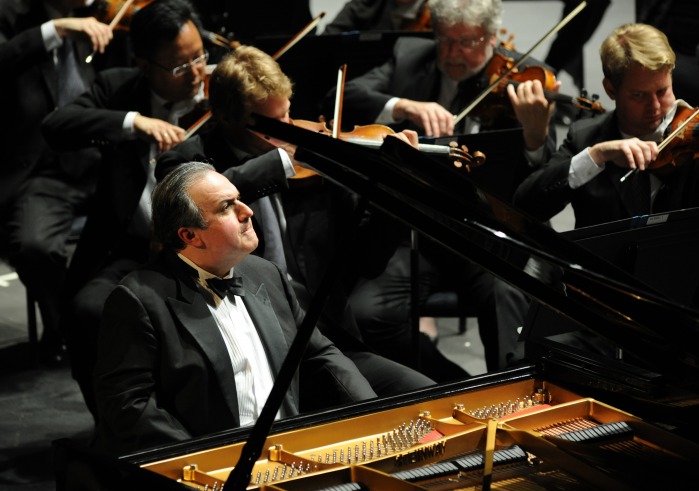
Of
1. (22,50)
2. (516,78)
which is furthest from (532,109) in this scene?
(22,50)

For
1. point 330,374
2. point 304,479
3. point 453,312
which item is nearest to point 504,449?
point 304,479

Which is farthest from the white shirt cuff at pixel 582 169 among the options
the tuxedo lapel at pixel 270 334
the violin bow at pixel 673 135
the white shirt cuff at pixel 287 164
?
the tuxedo lapel at pixel 270 334

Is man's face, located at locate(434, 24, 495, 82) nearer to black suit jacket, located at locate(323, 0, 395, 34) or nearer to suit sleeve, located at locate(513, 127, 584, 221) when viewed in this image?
suit sleeve, located at locate(513, 127, 584, 221)

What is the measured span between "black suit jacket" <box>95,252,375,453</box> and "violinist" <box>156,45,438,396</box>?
2.52ft

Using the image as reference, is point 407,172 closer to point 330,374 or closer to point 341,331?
point 330,374

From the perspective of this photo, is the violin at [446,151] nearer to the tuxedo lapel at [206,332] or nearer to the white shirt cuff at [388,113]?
the white shirt cuff at [388,113]

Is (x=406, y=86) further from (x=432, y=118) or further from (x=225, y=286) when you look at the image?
(x=225, y=286)

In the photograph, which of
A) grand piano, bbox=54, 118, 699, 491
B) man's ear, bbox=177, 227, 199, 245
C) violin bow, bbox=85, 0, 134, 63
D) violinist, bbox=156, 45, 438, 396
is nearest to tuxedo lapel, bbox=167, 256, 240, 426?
man's ear, bbox=177, 227, 199, 245

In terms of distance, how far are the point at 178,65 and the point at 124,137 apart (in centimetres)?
36

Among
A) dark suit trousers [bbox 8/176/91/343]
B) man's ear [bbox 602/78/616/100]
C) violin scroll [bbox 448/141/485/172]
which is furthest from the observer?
dark suit trousers [bbox 8/176/91/343]

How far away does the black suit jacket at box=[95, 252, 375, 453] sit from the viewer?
2709 mm

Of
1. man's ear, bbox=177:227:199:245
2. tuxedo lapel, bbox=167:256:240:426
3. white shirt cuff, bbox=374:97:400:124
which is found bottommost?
tuxedo lapel, bbox=167:256:240:426

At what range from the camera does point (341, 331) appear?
3.51 metres

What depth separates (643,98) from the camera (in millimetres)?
3883
